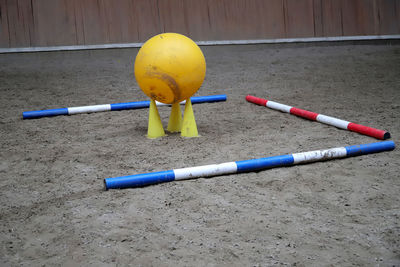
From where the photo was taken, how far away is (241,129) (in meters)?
3.11

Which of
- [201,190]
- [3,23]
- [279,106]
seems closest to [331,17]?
[279,106]

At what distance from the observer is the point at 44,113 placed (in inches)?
140

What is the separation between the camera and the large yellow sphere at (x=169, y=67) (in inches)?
106

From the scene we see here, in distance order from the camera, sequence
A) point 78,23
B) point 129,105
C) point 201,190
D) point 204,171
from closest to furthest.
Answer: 1. point 201,190
2. point 204,171
3. point 129,105
4. point 78,23

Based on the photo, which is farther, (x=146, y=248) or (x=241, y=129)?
(x=241, y=129)

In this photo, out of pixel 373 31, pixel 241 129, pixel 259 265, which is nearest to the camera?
pixel 259 265

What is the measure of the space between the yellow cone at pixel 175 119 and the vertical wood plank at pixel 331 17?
14.1 ft

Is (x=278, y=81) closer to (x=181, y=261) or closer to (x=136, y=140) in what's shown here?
(x=136, y=140)

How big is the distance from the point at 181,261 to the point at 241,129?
187 centimetres

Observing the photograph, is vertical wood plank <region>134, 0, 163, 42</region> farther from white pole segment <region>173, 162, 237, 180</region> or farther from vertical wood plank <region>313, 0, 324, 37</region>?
white pole segment <region>173, 162, 237, 180</region>

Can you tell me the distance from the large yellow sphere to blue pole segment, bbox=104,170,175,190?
891 millimetres

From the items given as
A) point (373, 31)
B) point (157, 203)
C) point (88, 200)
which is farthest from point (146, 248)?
point (373, 31)

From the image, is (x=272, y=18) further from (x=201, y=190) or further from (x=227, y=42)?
(x=201, y=190)

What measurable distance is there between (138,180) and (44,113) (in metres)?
1.95
